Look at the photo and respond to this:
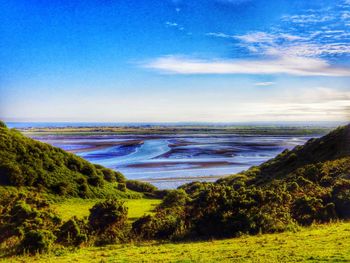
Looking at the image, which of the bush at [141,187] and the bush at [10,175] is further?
the bush at [141,187]

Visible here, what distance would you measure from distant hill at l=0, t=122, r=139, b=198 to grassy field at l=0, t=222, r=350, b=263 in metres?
22.0

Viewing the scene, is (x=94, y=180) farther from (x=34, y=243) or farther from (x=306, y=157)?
(x=306, y=157)

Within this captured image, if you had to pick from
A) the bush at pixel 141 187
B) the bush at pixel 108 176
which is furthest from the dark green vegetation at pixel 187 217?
the bush at pixel 108 176

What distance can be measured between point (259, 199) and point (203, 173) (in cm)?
4343

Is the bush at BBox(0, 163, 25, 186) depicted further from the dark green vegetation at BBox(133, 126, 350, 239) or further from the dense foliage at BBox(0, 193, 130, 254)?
the dark green vegetation at BBox(133, 126, 350, 239)

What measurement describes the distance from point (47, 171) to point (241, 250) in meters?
32.4

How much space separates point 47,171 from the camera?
45938 mm

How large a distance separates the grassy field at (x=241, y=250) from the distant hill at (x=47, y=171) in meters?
22.0

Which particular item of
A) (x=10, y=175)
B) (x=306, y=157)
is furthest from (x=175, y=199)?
(x=306, y=157)

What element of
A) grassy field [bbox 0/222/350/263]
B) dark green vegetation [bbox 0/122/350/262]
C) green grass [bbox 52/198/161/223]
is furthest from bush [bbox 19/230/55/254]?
green grass [bbox 52/198/161/223]

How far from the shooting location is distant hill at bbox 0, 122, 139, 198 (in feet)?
137

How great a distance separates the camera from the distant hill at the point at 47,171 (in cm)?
4191

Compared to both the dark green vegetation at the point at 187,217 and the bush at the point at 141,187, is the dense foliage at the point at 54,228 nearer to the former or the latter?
the dark green vegetation at the point at 187,217

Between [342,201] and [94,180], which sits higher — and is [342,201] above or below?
above
